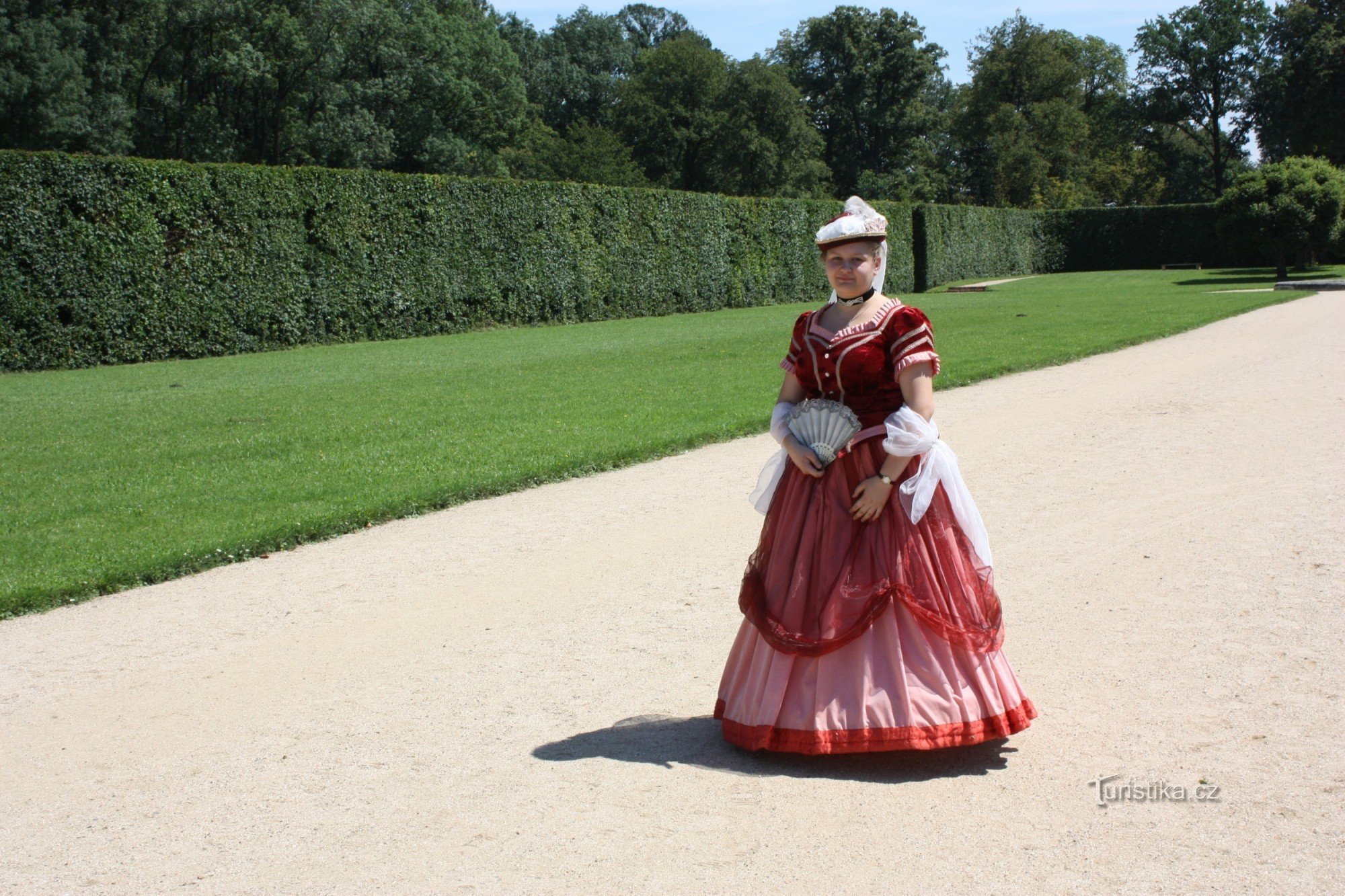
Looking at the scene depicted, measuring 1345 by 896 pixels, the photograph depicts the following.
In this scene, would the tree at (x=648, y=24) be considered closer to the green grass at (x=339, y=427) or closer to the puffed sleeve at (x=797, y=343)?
the green grass at (x=339, y=427)

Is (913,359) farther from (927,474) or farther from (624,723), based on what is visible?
(624,723)

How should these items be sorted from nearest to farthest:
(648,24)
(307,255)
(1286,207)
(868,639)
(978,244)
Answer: (868,639) < (307,255) < (1286,207) < (978,244) < (648,24)

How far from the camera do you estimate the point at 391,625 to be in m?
5.47

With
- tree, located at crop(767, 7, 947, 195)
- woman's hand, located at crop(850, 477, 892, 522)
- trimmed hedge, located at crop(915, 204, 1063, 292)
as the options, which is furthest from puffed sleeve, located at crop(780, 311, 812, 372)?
tree, located at crop(767, 7, 947, 195)

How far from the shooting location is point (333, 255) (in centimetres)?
2267

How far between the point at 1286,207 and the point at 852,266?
37.2 meters

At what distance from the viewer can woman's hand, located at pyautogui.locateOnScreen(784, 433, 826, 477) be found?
397 cm

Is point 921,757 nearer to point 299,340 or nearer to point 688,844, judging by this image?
point 688,844

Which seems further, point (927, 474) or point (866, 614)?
point (927, 474)

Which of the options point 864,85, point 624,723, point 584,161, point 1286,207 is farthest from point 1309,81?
point 624,723

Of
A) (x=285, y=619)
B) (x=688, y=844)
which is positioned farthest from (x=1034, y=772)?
(x=285, y=619)

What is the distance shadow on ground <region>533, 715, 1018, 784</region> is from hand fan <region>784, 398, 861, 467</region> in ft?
3.16

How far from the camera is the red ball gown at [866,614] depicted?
3.79 metres
